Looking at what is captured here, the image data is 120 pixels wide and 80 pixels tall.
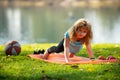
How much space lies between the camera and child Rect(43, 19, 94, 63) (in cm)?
1048

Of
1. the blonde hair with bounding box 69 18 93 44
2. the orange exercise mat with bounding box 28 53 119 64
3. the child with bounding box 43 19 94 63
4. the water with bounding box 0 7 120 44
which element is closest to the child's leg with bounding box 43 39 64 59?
the child with bounding box 43 19 94 63

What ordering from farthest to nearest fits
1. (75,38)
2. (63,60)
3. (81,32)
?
(63,60) → (75,38) → (81,32)

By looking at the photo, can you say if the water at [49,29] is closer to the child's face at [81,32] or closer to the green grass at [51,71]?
the child's face at [81,32]

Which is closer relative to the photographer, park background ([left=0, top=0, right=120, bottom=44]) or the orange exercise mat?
the orange exercise mat

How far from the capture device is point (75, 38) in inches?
424

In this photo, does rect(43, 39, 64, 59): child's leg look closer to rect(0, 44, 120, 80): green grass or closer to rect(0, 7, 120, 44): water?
rect(0, 44, 120, 80): green grass

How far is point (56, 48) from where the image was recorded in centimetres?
1148

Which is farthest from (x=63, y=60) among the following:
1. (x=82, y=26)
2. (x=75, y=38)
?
(x=82, y=26)

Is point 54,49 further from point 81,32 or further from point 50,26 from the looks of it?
point 50,26

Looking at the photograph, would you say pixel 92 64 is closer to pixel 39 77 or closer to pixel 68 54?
pixel 68 54

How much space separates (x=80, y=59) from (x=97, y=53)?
1.76 m

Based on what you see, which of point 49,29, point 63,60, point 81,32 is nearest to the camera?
point 81,32

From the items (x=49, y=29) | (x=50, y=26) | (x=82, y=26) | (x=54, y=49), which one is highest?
(x=82, y=26)

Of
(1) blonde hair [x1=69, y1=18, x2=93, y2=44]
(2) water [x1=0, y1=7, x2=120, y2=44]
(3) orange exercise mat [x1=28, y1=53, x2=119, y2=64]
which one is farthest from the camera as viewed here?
(2) water [x1=0, y1=7, x2=120, y2=44]
